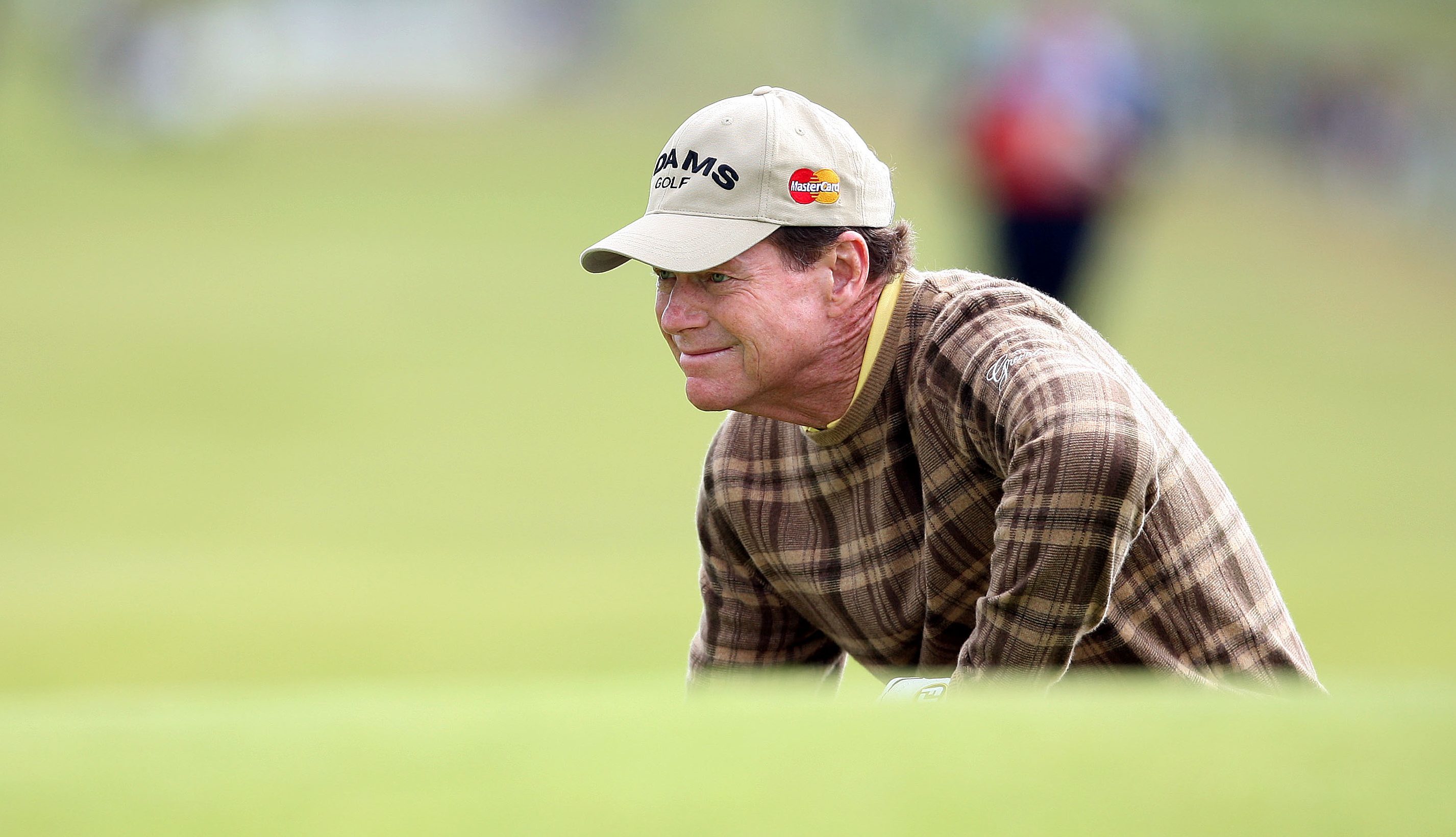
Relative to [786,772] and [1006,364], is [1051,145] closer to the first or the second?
[1006,364]

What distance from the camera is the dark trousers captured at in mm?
8320

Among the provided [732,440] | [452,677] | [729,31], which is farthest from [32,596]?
[729,31]

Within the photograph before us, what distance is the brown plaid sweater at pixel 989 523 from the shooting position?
245 centimetres

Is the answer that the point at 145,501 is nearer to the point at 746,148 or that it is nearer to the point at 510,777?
the point at 746,148

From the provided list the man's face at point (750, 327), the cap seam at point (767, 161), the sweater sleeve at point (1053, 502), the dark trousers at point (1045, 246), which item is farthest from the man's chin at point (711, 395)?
the dark trousers at point (1045, 246)

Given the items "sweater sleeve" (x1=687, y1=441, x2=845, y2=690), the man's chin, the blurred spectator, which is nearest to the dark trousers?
the blurred spectator

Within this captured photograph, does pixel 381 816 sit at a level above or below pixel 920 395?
below

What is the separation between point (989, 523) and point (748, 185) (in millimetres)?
679

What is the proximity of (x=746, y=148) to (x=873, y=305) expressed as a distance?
0.35 m

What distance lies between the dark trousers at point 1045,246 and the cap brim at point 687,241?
223 inches

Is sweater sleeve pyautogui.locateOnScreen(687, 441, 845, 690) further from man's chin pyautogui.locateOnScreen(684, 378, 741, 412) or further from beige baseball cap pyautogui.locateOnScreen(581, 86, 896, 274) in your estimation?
beige baseball cap pyautogui.locateOnScreen(581, 86, 896, 274)

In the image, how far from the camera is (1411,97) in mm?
24281

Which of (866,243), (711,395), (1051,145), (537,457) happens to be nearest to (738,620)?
(711,395)

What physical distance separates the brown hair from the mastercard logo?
49 millimetres
